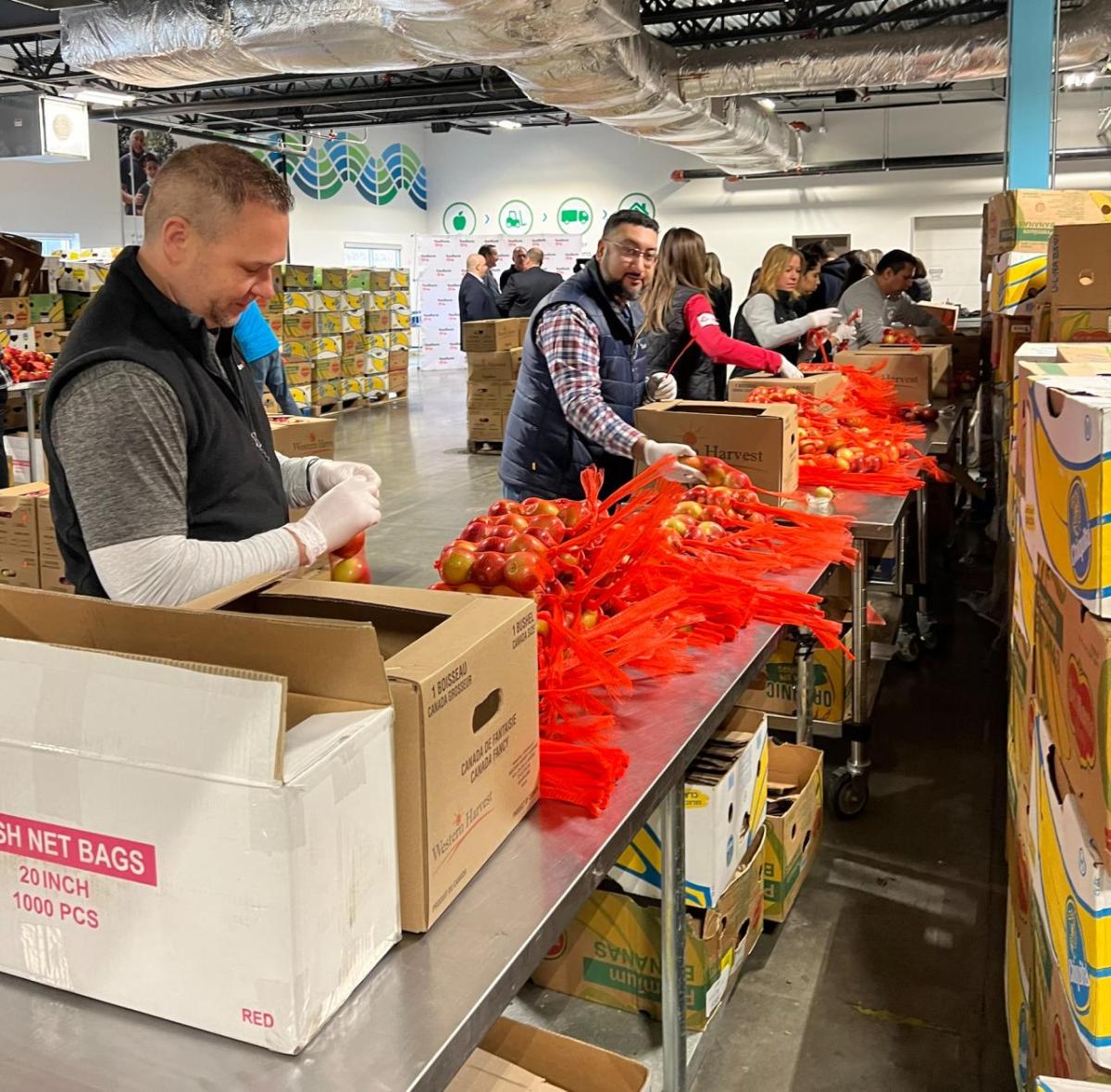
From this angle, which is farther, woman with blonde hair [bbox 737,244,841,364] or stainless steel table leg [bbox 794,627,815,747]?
woman with blonde hair [bbox 737,244,841,364]

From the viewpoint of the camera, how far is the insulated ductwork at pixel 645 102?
704 centimetres

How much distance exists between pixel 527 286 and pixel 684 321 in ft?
20.6

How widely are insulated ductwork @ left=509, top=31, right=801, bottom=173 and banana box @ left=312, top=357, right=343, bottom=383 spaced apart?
429cm

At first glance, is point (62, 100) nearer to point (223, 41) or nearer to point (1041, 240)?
point (223, 41)

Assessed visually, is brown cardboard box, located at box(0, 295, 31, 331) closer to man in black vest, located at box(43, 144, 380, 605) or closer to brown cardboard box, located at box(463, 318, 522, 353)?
brown cardboard box, located at box(463, 318, 522, 353)

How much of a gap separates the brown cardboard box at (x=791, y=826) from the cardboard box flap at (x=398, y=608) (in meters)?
1.46

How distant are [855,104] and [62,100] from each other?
32.0ft

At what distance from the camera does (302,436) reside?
16.6 feet

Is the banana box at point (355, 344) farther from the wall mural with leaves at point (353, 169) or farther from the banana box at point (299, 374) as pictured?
the wall mural with leaves at point (353, 169)

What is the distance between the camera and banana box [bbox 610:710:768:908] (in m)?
1.90

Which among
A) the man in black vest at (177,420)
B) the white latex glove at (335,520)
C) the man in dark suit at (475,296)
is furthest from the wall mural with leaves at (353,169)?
the white latex glove at (335,520)

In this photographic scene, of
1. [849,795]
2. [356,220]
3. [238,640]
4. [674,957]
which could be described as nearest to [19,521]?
[849,795]

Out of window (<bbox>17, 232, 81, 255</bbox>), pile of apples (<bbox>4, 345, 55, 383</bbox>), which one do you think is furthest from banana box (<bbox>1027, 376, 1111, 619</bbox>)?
window (<bbox>17, 232, 81, 255</bbox>)

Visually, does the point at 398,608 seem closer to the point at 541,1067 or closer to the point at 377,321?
the point at 541,1067
